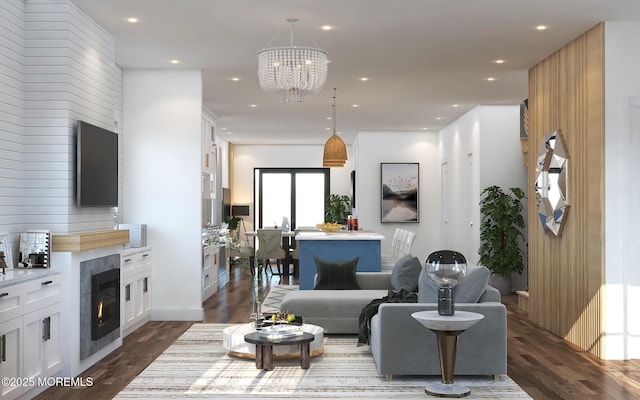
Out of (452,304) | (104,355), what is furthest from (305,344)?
(104,355)

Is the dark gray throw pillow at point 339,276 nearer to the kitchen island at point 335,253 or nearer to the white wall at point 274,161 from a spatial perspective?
the kitchen island at point 335,253

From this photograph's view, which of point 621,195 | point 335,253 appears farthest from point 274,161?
point 621,195

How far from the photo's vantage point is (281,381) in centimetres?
501

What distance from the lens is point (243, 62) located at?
7742 mm

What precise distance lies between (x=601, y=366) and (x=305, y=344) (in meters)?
2.49

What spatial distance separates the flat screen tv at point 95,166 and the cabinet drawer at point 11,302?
1225 mm

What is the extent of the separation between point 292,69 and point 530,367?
3038mm

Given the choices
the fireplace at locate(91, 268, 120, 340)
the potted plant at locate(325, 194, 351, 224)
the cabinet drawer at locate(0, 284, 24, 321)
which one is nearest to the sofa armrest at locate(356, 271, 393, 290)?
the fireplace at locate(91, 268, 120, 340)

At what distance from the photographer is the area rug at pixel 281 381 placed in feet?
15.3

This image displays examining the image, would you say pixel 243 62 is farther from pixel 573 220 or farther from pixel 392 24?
pixel 573 220

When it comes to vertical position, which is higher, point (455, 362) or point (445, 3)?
point (445, 3)

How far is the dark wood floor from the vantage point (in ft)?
15.8

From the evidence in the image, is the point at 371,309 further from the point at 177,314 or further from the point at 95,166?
the point at 177,314

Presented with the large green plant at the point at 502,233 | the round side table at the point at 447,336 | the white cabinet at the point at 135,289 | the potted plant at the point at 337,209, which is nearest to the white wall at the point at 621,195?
the round side table at the point at 447,336
